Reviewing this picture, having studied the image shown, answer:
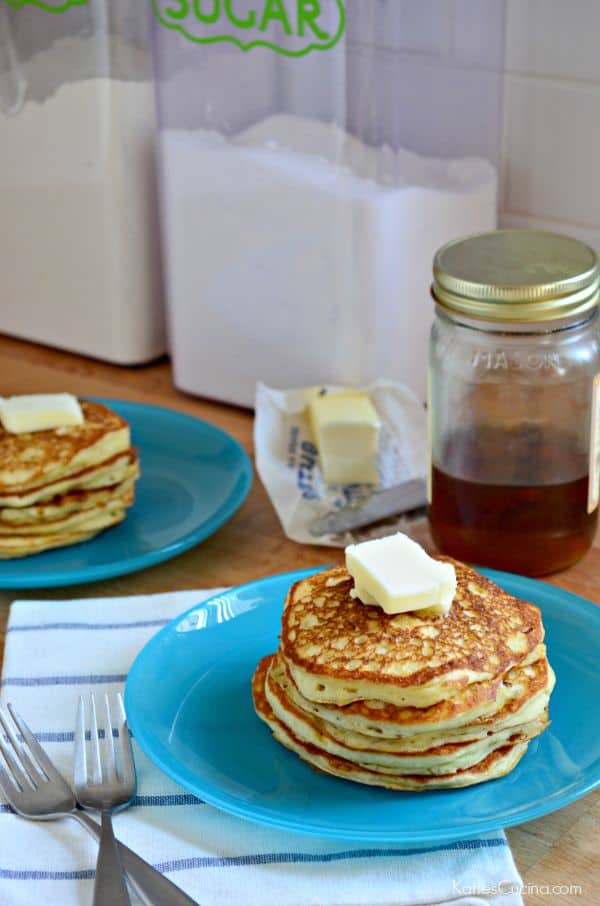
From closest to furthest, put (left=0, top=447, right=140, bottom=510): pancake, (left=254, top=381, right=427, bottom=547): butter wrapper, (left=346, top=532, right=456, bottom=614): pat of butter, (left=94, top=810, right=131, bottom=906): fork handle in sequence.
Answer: (left=94, top=810, right=131, bottom=906): fork handle
(left=346, top=532, right=456, bottom=614): pat of butter
(left=0, top=447, right=140, bottom=510): pancake
(left=254, top=381, right=427, bottom=547): butter wrapper

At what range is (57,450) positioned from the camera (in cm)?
116

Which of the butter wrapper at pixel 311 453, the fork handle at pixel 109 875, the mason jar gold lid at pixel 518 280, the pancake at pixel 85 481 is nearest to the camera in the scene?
the fork handle at pixel 109 875

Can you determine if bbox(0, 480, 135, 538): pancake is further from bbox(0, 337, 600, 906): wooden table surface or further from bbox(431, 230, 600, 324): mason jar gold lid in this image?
bbox(431, 230, 600, 324): mason jar gold lid

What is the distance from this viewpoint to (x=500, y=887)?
2.49ft

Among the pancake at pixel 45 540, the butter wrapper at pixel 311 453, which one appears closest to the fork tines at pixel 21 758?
the pancake at pixel 45 540

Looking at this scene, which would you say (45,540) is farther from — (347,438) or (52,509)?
(347,438)

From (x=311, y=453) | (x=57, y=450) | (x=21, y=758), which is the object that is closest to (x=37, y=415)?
(x=57, y=450)

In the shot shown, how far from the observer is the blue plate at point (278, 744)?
788 mm

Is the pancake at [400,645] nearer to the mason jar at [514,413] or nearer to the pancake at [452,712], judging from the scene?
the pancake at [452,712]

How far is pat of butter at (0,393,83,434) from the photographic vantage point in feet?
3.90

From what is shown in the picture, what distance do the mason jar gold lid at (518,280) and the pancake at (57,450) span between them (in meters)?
0.34

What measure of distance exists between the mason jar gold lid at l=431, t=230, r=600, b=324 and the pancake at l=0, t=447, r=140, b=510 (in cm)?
34

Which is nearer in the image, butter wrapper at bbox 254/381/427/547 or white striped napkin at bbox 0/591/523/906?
white striped napkin at bbox 0/591/523/906

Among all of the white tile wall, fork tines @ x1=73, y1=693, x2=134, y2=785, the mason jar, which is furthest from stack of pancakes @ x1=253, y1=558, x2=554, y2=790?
the white tile wall
